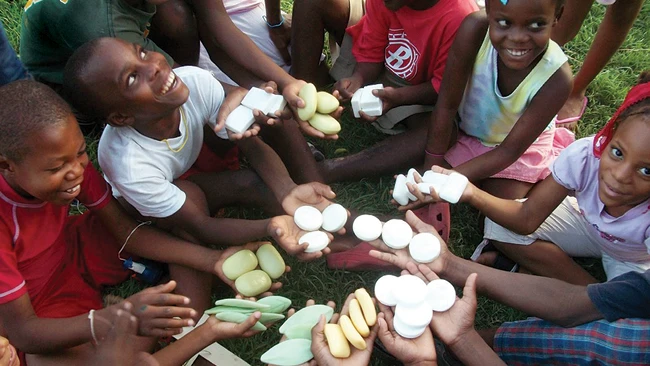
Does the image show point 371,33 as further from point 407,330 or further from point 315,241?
point 407,330

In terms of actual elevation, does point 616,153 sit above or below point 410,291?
above

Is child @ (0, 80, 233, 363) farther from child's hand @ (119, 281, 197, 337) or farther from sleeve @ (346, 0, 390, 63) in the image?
sleeve @ (346, 0, 390, 63)

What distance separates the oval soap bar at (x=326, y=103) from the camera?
6.23 ft

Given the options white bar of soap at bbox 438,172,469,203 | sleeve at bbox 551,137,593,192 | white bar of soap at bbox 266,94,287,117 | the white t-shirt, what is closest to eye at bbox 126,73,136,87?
the white t-shirt

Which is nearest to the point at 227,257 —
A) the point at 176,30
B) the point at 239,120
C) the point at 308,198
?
the point at 308,198

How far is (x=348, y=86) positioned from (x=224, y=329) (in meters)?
1.10

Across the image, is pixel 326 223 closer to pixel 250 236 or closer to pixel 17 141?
pixel 250 236

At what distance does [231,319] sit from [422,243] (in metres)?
0.62

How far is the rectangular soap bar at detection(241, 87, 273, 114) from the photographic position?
189cm

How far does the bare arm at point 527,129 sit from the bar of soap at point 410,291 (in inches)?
21.4

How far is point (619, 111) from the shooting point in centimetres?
150

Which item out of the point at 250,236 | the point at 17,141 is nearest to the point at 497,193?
the point at 250,236

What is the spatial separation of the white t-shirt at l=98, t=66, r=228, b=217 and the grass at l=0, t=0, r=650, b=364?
40cm

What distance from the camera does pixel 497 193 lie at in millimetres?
2072
